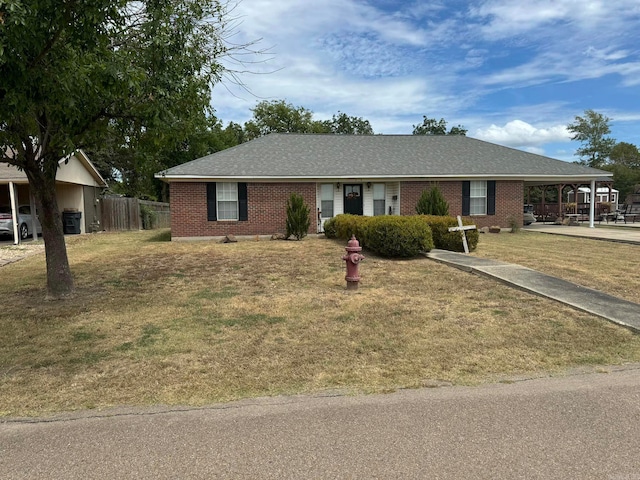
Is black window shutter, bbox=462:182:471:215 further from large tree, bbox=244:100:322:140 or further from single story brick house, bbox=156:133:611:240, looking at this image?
large tree, bbox=244:100:322:140

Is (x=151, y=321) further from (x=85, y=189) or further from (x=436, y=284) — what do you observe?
(x=85, y=189)

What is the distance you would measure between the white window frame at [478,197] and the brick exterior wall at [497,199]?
0.26 meters

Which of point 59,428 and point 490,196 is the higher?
point 490,196

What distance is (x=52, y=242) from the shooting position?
7.18 m

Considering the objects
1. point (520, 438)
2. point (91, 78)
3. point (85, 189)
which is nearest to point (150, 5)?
point (91, 78)

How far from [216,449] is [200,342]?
2.22m

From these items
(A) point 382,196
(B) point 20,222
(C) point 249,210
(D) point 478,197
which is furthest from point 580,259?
(B) point 20,222

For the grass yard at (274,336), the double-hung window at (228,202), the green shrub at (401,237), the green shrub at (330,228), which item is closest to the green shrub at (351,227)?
the green shrub at (330,228)

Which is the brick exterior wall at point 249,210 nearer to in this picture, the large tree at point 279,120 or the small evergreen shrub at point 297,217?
the small evergreen shrub at point 297,217

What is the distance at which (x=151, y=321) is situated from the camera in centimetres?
584

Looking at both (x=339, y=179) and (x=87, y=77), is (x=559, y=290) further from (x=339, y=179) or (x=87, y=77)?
(x=339, y=179)

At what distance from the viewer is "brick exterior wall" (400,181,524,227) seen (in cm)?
1817

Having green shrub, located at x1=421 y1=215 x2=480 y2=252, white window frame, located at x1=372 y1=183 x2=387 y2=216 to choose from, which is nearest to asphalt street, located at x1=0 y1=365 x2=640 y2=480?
green shrub, located at x1=421 y1=215 x2=480 y2=252

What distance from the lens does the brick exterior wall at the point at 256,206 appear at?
53.3 ft
